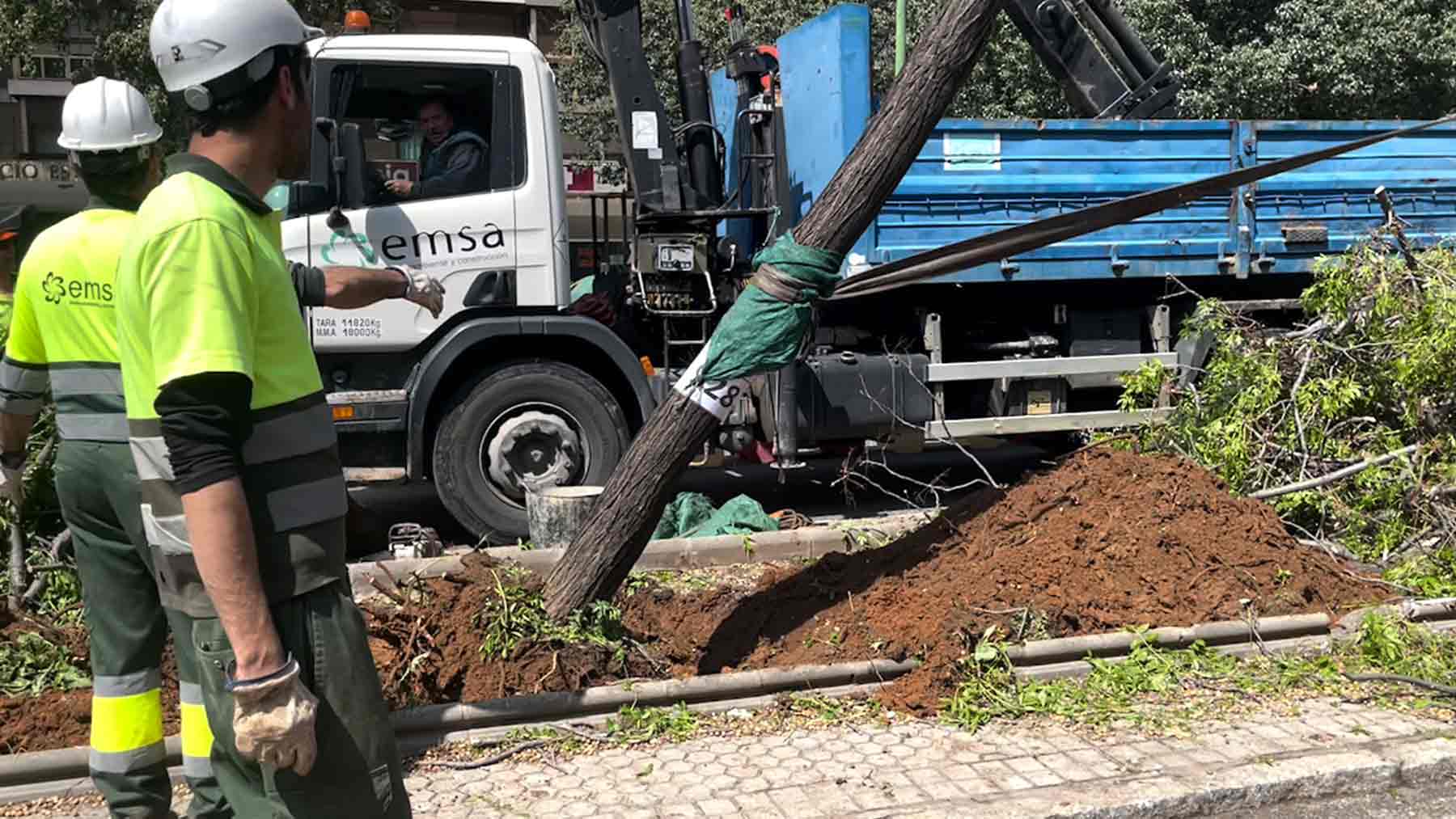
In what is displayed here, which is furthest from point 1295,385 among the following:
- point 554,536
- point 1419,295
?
point 554,536

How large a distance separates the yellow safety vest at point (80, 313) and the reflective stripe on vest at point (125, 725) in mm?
661

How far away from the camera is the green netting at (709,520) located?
6621 mm

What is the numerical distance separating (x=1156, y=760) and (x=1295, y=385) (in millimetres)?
2713

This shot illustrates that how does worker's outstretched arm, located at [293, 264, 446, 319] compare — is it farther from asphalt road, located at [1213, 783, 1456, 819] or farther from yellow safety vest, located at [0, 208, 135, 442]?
asphalt road, located at [1213, 783, 1456, 819]

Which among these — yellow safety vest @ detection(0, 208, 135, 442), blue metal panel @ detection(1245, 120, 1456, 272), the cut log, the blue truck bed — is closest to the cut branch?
the blue truck bed

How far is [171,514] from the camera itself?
2.17 meters

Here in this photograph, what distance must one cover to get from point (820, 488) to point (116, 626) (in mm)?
6519

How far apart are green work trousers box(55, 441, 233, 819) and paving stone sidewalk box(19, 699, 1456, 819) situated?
769 millimetres

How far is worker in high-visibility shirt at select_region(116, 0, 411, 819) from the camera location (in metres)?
1.95

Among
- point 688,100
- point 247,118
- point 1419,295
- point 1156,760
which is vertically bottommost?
point 1156,760

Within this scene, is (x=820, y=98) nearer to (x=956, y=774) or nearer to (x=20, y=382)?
(x=956, y=774)

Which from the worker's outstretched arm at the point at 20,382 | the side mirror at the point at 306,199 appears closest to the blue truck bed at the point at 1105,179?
the side mirror at the point at 306,199

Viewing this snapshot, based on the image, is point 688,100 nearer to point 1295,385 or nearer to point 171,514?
point 1295,385

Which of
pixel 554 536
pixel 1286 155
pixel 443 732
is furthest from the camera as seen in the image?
pixel 1286 155
